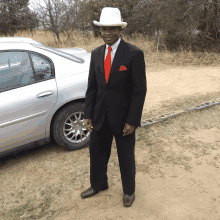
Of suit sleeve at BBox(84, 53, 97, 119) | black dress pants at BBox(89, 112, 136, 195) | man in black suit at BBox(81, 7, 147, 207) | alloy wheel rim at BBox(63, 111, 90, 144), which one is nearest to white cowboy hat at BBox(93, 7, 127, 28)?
man in black suit at BBox(81, 7, 147, 207)

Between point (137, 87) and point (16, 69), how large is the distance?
6.38 ft

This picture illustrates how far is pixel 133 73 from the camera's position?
78.7 inches

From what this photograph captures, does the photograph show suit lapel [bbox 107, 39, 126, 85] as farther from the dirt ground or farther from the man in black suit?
the dirt ground

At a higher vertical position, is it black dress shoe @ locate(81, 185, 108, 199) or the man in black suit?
the man in black suit

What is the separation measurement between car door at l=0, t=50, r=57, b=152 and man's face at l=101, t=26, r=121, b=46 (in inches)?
57.2

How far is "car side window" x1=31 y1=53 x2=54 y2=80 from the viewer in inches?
126

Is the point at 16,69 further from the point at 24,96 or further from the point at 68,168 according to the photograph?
the point at 68,168

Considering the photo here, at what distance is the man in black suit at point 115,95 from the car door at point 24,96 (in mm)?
1041

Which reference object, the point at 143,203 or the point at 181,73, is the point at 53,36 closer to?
the point at 181,73

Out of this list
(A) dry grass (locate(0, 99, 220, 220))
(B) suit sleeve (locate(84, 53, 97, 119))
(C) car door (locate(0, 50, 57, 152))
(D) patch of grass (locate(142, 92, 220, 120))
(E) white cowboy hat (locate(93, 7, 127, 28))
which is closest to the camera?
(E) white cowboy hat (locate(93, 7, 127, 28))

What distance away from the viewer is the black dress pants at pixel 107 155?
7.57 feet

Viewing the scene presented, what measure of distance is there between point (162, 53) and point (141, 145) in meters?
9.32

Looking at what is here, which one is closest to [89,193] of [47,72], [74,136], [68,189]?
[68,189]

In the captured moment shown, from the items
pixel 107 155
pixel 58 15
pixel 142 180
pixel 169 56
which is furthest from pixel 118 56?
pixel 58 15
